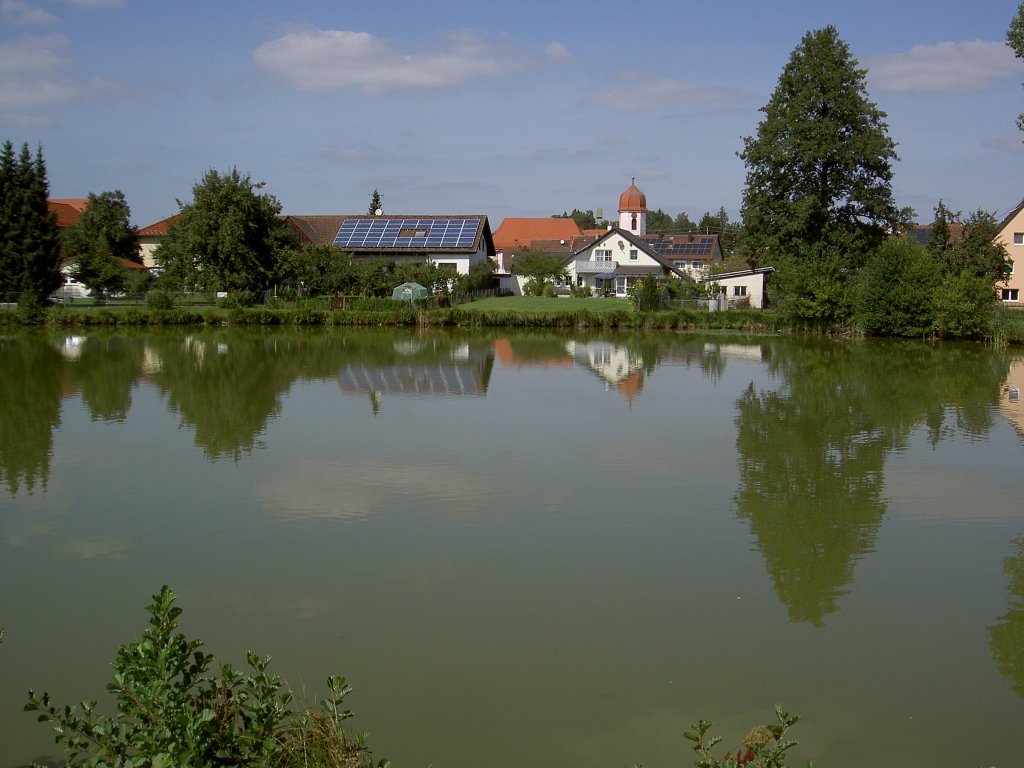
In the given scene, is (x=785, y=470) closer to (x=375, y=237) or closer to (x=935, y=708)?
(x=935, y=708)

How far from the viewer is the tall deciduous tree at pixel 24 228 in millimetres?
33375

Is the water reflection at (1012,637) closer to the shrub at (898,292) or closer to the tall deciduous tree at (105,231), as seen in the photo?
the shrub at (898,292)

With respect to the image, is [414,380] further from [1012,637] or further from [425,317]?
[425,317]

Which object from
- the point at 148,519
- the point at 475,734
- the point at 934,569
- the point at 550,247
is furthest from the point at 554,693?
the point at 550,247

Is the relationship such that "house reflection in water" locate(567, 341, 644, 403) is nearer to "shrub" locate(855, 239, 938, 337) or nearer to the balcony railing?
"shrub" locate(855, 239, 938, 337)

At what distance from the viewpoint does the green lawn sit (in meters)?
40.7

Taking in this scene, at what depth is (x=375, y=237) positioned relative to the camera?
1895 inches

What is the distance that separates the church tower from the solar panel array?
24525 millimetres

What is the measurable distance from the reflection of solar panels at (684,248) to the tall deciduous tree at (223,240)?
36440 mm

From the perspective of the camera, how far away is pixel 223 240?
124 ft

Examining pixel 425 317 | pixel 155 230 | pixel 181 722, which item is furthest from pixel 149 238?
pixel 181 722

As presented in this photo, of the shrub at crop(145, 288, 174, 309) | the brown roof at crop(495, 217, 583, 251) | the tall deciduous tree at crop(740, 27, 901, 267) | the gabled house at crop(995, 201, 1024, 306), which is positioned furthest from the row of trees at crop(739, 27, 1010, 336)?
the brown roof at crop(495, 217, 583, 251)

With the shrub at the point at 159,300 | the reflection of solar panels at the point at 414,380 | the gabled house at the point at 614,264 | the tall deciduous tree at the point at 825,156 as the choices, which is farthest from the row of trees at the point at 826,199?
the shrub at the point at 159,300

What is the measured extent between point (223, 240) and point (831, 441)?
1199 inches
